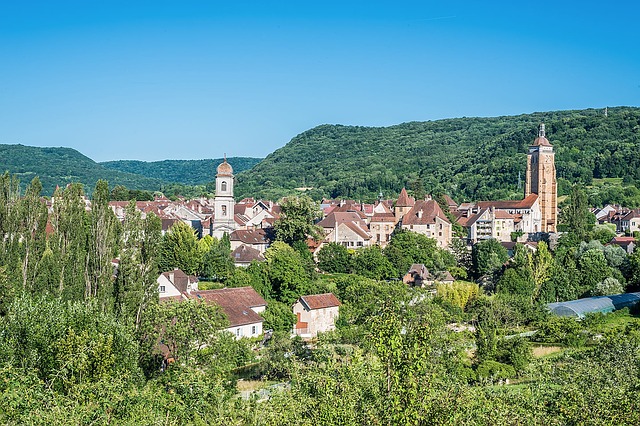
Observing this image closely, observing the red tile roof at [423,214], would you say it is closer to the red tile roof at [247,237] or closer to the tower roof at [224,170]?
the red tile roof at [247,237]

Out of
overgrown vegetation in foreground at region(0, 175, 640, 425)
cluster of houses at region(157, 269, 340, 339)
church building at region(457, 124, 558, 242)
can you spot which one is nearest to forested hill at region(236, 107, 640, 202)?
church building at region(457, 124, 558, 242)

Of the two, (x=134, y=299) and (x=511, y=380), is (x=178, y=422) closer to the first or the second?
(x=134, y=299)

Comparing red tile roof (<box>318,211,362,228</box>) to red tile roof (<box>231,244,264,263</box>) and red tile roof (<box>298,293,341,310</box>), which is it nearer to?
red tile roof (<box>231,244,264,263</box>)

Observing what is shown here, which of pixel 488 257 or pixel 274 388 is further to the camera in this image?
pixel 488 257

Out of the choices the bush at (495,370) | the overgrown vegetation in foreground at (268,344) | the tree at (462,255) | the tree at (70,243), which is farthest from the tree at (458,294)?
the tree at (70,243)

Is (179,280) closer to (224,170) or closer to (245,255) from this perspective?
(245,255)

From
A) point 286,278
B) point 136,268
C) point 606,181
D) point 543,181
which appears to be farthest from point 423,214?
point 606,181

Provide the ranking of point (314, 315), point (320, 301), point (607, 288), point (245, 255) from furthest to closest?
point (245, 255) < point (607, 288) < point (320, 301) < point (314, 315)
